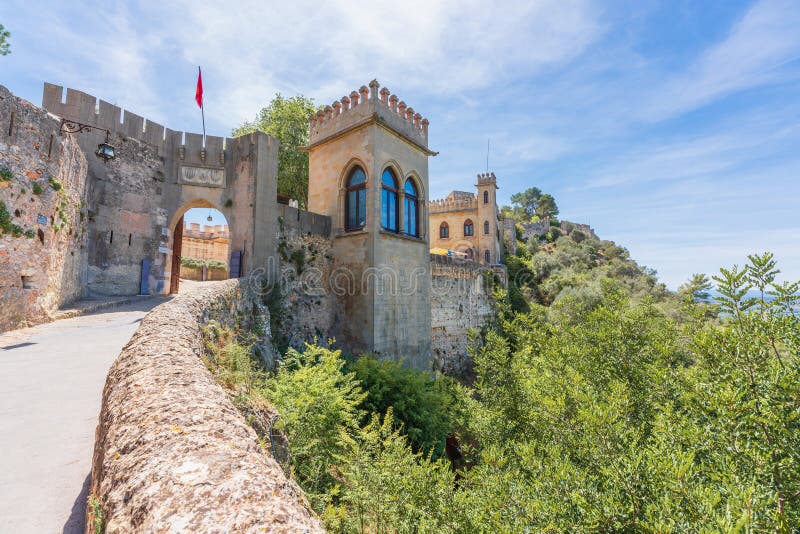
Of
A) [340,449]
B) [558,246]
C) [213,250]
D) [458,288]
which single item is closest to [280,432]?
[340,449]

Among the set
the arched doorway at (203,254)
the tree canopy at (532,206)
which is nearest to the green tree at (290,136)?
the arched doorway at (203,254)

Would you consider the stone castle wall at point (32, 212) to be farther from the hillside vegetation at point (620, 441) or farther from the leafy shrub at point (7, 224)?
the hillside vegetation at point (620, 441)

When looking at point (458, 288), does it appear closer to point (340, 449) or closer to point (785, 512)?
point (340, 449)

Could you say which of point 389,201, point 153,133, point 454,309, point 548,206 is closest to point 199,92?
point 153,133

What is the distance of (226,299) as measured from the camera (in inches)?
270

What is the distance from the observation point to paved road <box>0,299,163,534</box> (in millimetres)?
2404

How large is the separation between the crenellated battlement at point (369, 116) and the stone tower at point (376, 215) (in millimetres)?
36

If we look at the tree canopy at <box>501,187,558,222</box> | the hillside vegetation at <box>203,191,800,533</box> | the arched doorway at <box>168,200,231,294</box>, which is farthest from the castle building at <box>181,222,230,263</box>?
the tree canopy at <box>501,187,558,222</box>

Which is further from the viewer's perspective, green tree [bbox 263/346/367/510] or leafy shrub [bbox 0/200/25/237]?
leafy shrub [bbox 0/200/25/237]

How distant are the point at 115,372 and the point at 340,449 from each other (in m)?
3.54

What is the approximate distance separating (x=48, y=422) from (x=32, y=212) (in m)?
6.93

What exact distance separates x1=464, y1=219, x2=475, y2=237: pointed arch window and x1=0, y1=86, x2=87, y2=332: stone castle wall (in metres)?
29.7

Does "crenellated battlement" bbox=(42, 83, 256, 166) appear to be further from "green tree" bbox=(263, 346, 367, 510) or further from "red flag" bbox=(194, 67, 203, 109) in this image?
"green tree" bbox=(263, 346, 367, 510)

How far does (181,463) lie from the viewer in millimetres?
1542
